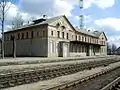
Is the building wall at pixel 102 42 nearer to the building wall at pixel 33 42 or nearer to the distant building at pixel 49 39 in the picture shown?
the distant building at pixel 49 39

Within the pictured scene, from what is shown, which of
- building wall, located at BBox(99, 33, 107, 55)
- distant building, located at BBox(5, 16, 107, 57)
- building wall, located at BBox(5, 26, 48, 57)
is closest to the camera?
distant building, located at BBox(5, 16, 107, 57)

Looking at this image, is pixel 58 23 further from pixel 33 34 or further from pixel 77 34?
pixel 77 34

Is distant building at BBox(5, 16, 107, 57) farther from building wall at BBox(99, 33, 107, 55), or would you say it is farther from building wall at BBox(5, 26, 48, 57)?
building wall at BBox(99, 33, 107, 55)

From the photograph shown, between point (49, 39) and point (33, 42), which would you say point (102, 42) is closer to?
point (33, 42)

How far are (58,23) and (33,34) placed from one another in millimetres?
6710

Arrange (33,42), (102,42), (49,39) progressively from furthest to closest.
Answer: (102,42)
(33,42)
(49,39)

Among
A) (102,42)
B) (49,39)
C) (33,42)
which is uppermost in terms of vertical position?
(102,42)

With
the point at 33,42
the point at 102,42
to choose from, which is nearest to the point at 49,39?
the point at 33,42

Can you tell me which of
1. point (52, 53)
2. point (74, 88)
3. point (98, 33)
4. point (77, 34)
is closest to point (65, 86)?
point (74, 88)

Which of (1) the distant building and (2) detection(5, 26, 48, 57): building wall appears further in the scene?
(2) detection(5, 26, 48, 57): building wall

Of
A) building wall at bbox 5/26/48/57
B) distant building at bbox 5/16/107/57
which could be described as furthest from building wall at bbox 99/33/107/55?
building wall at bbox 5/26/48/57

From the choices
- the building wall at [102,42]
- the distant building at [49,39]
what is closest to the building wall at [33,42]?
the distant building at [49,39]

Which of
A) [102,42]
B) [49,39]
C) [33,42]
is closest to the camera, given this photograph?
[49,39]

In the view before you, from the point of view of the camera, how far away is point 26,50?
55906 millimetres
